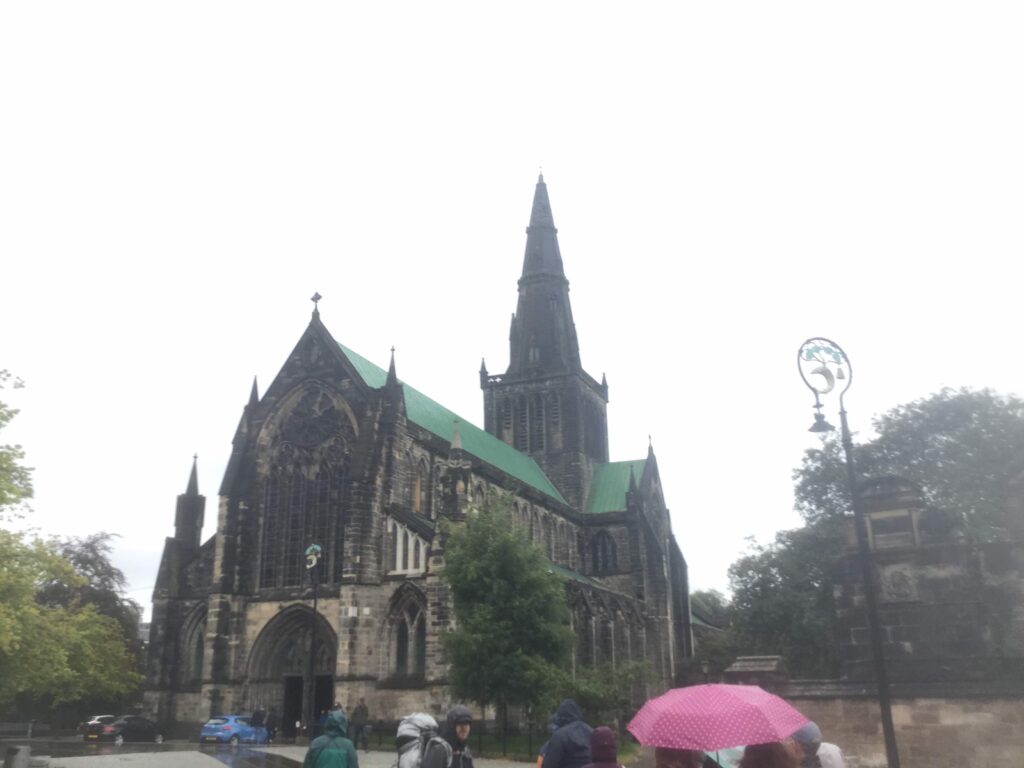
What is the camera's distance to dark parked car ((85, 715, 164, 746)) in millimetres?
35500

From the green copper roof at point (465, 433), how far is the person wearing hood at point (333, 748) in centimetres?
3246

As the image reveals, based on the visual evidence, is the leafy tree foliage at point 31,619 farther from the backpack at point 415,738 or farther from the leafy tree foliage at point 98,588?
the backpack at point 415,738

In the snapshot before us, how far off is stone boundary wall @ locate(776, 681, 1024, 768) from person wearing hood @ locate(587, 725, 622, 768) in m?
14.1

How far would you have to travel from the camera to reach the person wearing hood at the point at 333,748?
8.08 metres

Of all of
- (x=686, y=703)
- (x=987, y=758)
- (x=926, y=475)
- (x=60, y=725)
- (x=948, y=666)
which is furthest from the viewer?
(x=60, y=725)

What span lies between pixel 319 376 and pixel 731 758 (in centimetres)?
3378

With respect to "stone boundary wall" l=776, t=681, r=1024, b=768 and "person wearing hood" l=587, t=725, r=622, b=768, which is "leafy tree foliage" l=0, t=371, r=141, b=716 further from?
"person wearing hood" l=587, t=725, r=622, b=768

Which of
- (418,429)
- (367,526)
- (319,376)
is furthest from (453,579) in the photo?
(319,376)

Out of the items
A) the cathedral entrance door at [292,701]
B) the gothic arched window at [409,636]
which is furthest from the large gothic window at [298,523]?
the cathedral entrance door at [292,701]

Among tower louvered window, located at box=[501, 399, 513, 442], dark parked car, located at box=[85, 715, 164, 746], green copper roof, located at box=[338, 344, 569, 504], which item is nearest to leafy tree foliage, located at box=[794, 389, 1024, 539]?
green copper roof, located at box=[338, 344, 569, 504]

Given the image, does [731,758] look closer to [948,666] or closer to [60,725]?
[948,666]

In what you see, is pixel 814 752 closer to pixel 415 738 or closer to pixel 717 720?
pixel 717 720

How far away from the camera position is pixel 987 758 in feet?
56.9

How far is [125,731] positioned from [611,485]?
3436cm
